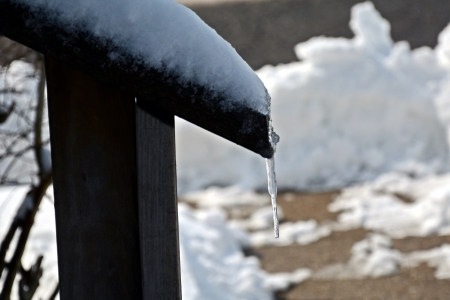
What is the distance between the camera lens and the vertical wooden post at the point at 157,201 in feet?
3.86

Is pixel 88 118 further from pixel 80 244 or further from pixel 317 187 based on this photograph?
pixel 317 187

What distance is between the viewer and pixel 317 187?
630cm

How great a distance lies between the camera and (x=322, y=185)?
6.33 meters

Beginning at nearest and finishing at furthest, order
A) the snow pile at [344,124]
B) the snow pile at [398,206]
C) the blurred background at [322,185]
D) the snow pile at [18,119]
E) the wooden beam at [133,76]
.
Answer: the wooden beam at [133,76], the snow pile at [18,119], the blurred background at [322,185], the snow pile at [398,206], the snow pile at [344,124]

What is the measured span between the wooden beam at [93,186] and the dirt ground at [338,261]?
2.93m

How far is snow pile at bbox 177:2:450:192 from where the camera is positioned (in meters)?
6.55

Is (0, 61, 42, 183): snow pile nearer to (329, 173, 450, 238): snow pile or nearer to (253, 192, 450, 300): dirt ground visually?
(253, 192, 450, 300): dirt ground

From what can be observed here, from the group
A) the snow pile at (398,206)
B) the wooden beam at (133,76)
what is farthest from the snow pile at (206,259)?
the wooden beam at (133,76)

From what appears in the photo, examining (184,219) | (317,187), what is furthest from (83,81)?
(317,187)

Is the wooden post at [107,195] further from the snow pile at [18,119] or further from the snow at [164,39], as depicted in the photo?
the snow pile at [18,119]

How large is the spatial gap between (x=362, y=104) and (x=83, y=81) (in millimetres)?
6194

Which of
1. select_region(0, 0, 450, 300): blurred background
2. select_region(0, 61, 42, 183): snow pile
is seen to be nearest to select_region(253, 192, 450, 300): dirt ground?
select_region(0, 0, 450, 300): blurred background

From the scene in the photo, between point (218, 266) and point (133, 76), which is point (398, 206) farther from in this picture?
point (133, 76)

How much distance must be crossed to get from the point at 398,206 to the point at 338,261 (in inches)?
47.6
